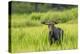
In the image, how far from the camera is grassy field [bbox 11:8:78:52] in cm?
166

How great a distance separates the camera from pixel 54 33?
1.81 metres

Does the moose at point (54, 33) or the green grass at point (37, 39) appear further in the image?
the moose at point (54, 33)

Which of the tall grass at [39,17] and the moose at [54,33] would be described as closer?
the tall grass at [39,17]

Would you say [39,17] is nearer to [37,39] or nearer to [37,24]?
[37,24]

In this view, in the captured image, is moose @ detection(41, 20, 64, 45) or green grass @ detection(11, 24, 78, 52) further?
moose @ detection(41, 20, 64, 45)

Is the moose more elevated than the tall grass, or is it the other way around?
the tall grass

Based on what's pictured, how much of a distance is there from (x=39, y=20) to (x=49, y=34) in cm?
19

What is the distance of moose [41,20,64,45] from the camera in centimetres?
179

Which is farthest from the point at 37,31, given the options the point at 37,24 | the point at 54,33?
the point at 54,33

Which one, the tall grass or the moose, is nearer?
the tall grass

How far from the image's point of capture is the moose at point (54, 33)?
1788mm

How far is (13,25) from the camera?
1.65m

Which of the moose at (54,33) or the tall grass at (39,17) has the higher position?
the tall grass at (39,17)

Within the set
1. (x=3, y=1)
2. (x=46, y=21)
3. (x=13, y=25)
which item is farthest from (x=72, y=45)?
(x=3, y=1)
